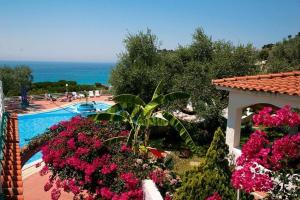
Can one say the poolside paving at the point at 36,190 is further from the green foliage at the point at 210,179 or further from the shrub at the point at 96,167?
the green foliage at the point at 210,179

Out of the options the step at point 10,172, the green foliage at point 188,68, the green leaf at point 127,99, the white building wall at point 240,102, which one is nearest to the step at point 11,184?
the step at point 10,172

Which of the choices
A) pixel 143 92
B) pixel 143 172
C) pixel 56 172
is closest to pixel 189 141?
pixel 143 172

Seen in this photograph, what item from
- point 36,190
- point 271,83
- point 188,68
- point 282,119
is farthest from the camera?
point 188,68

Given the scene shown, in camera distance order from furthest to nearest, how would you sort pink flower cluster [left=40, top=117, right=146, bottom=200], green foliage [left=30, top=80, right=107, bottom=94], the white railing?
green foliage [left=30, top=80, right=107, bottom=94], pink flower cluster [left=40, top=117, right=146, bottom=200], the white railing

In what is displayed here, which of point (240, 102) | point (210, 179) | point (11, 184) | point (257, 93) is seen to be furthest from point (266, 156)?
point (240, 102)

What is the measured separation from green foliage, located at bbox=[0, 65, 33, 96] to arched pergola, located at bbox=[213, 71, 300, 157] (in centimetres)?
2595

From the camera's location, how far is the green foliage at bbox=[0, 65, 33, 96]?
32219 mm

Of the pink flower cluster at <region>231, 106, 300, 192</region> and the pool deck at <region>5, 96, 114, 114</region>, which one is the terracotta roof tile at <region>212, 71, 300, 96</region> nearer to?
the pink flower cluster at <region>231, 106, 300, 192</region>

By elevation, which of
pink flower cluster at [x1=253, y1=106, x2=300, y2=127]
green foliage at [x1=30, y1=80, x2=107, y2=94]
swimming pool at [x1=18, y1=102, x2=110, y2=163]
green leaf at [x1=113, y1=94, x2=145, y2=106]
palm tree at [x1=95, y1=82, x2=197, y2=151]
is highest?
pink flower cluster at [x1=253, y1=106, x2=300, y2=127]

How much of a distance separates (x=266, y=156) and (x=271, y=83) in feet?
23.8

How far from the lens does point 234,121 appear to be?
492 inches

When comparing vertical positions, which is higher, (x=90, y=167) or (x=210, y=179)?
(x=90, y=167)

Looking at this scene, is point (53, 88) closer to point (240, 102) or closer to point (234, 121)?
point (234, 121)

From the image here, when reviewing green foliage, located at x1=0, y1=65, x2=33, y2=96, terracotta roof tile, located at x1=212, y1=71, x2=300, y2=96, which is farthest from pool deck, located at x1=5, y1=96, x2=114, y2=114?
terracotta roof tile, located at x1=212, y1=71, x2=300, y2=96
